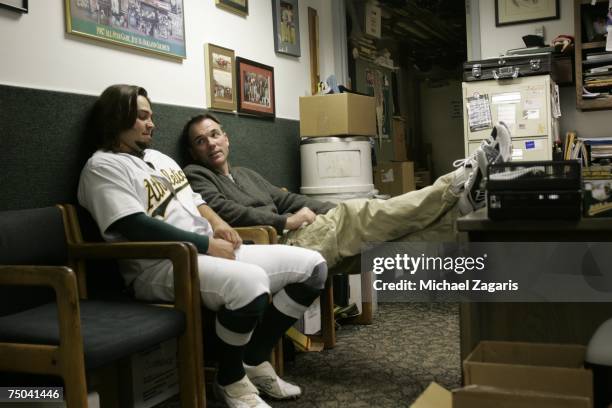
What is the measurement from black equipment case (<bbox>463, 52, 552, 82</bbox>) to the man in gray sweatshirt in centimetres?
147

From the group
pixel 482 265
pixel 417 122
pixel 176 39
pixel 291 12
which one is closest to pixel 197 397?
pixel 482 265

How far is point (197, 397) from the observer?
6.01 feet

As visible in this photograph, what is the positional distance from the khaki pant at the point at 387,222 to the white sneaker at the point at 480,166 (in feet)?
0.32

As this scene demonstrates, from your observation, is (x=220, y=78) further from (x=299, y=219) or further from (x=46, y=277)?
(x=46, y=277)

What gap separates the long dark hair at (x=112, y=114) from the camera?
86.7 inches

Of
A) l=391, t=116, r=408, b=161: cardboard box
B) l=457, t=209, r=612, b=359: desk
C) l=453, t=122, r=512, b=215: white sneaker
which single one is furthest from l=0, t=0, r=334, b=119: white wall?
l=391, t=116, r=408, b=161: cardboard box

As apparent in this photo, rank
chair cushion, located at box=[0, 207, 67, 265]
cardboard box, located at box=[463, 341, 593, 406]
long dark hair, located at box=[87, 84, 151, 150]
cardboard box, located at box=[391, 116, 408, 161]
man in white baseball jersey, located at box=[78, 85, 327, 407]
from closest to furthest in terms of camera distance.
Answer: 1. cardboard box, located at box=[463, 341, 593, 406]
2. chair cushion, located at box=[0, 207, 67, 265]
3. man in white baseball jersey, located at box=[78, 85, 327, 407]
4. long dark hair, located at box=[87, 84, 151, 150]
5. cardboard box, located at box=[391, 116, 408, 161]

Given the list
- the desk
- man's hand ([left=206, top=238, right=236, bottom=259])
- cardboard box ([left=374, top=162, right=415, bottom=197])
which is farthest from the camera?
cardboard box ([left=374, top=162, right=415, bottom=197])

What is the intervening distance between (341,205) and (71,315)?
143 centimetres

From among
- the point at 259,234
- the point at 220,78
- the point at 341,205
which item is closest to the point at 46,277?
the point at 259,234

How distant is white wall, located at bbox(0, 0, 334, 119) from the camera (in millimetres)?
2086

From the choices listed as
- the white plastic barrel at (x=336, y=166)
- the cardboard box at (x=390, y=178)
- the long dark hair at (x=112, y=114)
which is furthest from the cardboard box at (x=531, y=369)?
the cardboard box at (x=390, y=178)

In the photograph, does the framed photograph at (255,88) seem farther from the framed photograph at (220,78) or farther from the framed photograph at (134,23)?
the framed photograph at (134,23)

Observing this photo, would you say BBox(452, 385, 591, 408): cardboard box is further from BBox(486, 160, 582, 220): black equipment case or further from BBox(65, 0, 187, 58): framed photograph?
BBox(65, 0, 187, 58): framed photograph
